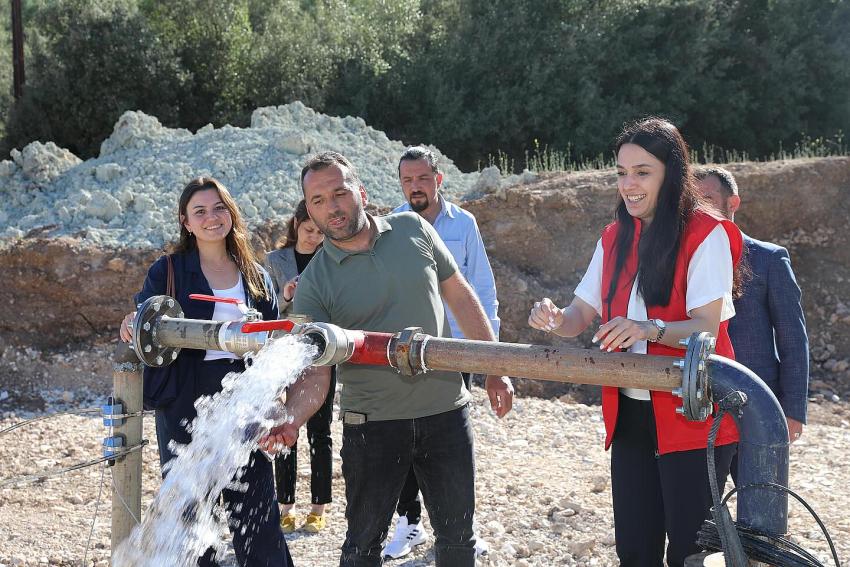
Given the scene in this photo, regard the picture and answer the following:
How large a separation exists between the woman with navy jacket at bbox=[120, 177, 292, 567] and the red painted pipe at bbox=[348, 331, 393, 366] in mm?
1422

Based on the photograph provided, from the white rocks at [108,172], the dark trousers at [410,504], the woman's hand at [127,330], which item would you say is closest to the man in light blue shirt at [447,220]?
the dark trousers at [410,504]

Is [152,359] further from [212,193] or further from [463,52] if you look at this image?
[463,52]

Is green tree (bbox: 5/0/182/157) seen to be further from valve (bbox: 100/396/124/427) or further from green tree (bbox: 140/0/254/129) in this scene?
valve (bbox: 100/396/124/427)

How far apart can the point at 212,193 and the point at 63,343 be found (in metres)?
7.16

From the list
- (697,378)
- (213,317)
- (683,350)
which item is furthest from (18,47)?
(697,378)

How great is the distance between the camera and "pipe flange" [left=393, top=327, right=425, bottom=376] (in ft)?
7.18

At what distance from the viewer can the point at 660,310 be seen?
2.82m

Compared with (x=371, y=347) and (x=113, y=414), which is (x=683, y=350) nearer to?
(x=371, y=347)

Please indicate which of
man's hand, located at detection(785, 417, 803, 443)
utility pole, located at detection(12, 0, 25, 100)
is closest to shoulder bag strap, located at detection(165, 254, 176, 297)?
man's hand, located at detection(785, 417, 803, 443)

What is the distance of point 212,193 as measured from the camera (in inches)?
150

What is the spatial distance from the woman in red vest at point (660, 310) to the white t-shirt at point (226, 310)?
1.44m

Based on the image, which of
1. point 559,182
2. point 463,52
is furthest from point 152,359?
point 463,52

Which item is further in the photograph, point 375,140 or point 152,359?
point 375,140

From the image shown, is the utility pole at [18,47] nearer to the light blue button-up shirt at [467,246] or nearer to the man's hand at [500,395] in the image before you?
the light blue button-up shirt at [467,246]
